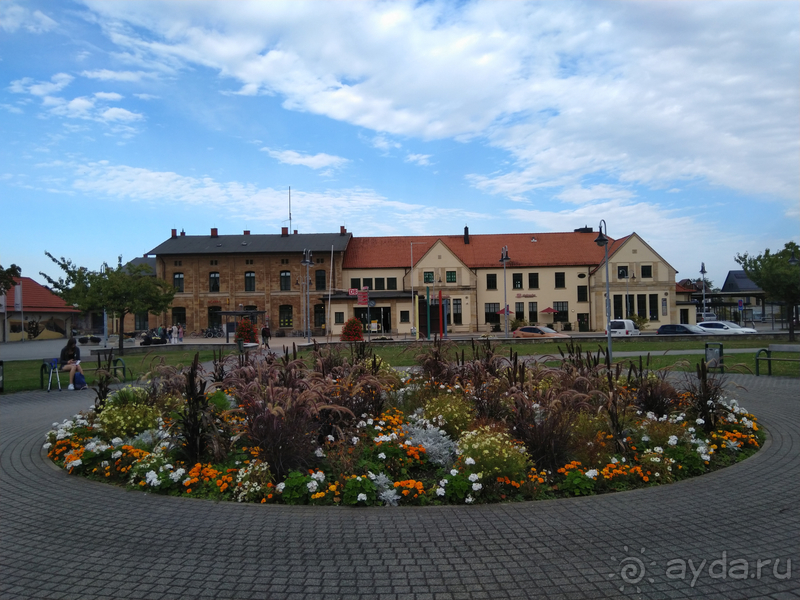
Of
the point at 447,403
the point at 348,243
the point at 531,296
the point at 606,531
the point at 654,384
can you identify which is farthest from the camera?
the point at 348,243

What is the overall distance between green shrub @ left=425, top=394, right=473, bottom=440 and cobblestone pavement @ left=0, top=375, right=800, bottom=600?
2.32 metres

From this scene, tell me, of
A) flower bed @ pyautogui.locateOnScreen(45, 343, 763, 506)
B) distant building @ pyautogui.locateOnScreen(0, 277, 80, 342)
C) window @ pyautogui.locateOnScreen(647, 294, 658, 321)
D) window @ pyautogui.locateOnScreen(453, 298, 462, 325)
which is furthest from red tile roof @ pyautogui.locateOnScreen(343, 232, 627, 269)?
flower bed @ pyautogui.locateOnScreen(45, 343, 763, 506)

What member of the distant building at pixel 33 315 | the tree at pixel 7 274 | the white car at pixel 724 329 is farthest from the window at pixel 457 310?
the tree at pixel 7 274

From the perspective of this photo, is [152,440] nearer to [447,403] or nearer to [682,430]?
[447,403]

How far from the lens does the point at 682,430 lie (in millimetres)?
7898

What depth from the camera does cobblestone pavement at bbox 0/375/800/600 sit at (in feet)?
13.8

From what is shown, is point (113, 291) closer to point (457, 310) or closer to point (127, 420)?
point (127, 420)

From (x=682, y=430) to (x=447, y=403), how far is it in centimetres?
335

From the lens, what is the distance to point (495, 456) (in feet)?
21.2

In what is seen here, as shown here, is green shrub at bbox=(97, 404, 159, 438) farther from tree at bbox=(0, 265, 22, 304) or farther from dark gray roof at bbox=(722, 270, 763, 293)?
dark gray roof at bbox=(722, 270, 763, 293)

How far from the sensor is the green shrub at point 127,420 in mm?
8483

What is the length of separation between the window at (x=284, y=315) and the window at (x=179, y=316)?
11.3 meters

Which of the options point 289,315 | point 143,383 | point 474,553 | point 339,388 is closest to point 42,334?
point 289,315

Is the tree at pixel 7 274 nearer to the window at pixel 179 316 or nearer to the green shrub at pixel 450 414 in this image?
the green shrub at pixel 450 414
